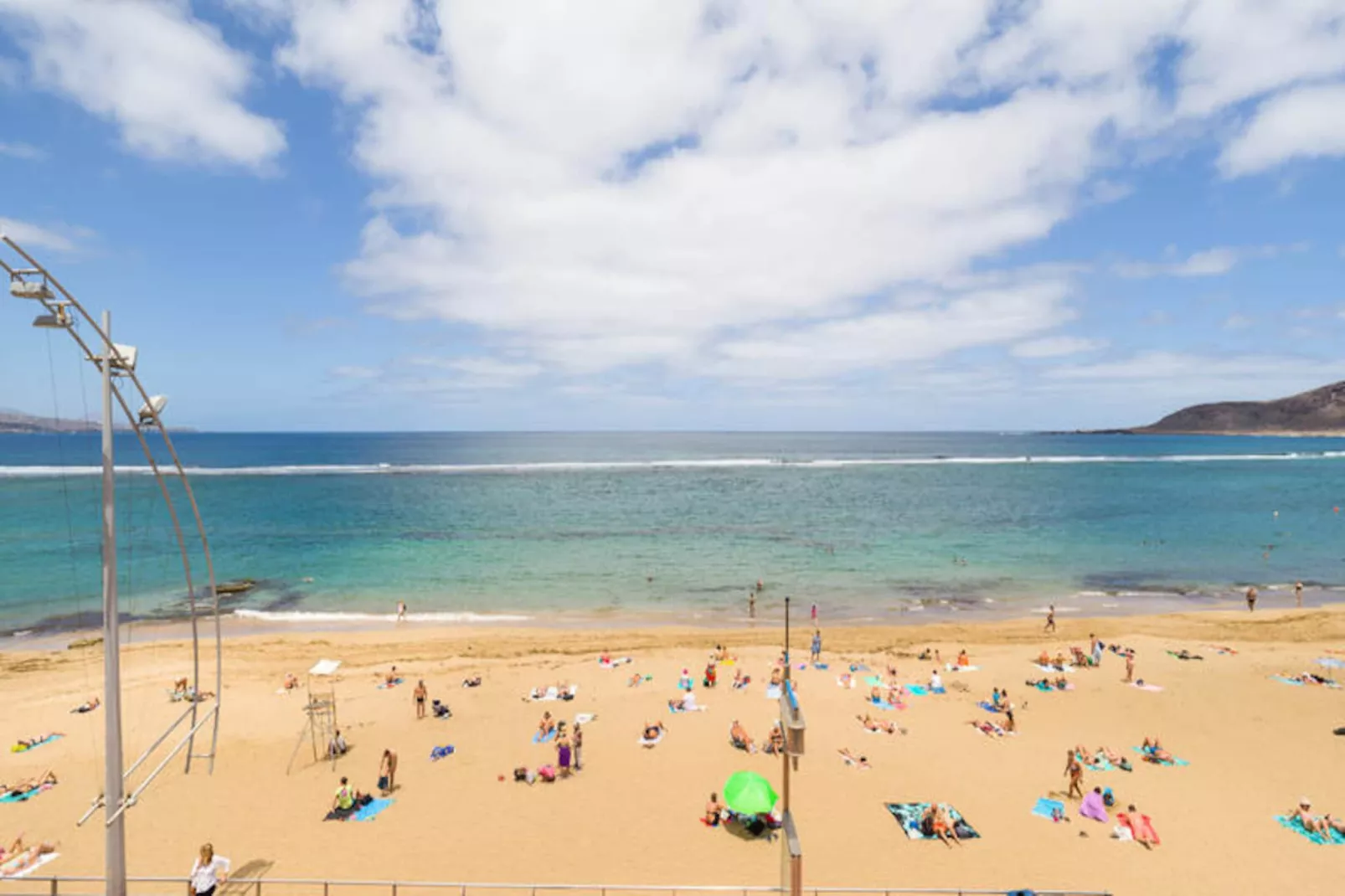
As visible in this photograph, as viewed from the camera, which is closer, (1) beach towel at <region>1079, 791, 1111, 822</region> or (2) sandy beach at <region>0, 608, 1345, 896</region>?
(2) sandy beach at <region>0, 608, 1345, 896</region>

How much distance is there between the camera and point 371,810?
49.8ft

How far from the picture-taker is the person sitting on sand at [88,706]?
20734 millimetres

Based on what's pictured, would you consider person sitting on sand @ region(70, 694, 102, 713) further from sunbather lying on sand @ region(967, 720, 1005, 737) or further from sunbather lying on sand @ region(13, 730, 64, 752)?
sunbather lying on sand @ region(967, 720, 1005, 737)

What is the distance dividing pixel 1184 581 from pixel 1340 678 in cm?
1954

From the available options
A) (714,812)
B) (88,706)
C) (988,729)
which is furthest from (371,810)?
(988,729)

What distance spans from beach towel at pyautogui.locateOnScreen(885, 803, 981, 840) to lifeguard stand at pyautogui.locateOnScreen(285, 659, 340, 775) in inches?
581

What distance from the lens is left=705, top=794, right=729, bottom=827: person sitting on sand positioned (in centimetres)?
1439

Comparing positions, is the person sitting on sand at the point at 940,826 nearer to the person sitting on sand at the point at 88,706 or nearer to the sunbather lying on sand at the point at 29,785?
the sunbather lying on sand at the point at 29,785

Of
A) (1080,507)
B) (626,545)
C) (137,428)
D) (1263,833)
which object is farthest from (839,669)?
(1080,507)

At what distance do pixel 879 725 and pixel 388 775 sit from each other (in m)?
14.2

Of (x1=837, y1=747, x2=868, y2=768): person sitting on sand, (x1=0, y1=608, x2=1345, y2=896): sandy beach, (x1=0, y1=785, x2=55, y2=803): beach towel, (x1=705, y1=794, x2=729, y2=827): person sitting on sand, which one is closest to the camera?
(x1=0, y1=608, x2=1345, y2=896): sandy beach

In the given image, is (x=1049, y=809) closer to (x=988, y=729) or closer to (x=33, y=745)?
(x=988, y=729)

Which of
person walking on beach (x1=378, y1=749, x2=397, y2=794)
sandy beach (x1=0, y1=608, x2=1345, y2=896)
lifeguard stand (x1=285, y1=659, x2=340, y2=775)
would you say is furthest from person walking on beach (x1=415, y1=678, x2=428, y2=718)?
person walking on beach (x1=378, y1=749, x2=397, y2=794)

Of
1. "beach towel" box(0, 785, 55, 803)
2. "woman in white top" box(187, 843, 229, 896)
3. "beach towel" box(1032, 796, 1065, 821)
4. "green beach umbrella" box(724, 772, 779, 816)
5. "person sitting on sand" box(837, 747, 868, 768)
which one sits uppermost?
"green beach umbrella" box(724, 772, 779, 816)
